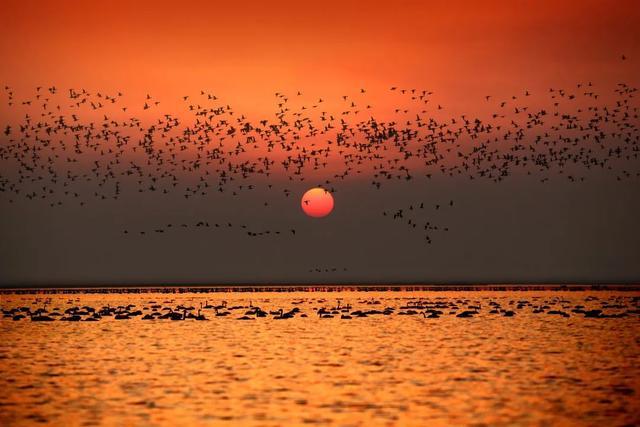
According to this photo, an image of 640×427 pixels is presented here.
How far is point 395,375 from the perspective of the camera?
55781 millimetres

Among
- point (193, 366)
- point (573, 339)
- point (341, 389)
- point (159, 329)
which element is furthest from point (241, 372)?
point (159, 329)

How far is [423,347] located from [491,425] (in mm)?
34318

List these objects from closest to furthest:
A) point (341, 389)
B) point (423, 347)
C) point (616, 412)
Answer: point (616, 412) → point (341, 389) → point (423, 347)

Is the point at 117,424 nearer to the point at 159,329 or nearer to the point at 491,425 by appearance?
the point at 491,425

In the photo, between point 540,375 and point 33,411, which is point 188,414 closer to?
point 33,411

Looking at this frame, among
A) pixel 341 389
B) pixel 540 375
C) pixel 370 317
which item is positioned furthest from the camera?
pixel 370 317

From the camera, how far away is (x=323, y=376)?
182ft

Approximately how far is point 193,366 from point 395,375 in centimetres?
1190

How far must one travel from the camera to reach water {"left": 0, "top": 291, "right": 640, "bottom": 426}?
42.2m

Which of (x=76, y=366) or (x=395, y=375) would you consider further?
(x=76, y=366)

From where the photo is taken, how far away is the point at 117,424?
132 ft

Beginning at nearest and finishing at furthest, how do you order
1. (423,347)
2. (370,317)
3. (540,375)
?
(540,375) → (423,347) → (370,317)

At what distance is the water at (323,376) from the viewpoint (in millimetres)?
42219

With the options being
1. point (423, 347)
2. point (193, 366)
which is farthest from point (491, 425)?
point (423, 347)
